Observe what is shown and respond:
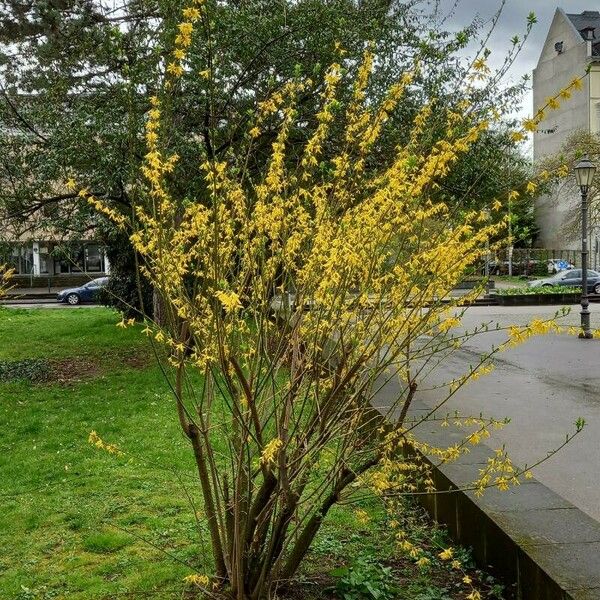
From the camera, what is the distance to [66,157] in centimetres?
1033

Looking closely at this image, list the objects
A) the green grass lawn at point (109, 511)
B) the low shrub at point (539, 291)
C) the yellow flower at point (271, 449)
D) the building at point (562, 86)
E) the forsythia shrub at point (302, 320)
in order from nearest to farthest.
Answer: the yellow flower at point (271, 449)
the forsythia shrub at point (302, 320)
the green grass lawn at point (109, 511)
the low shrub at point (539, 291)
the building at point (562, 86)

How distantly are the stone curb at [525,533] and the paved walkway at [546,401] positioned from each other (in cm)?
100

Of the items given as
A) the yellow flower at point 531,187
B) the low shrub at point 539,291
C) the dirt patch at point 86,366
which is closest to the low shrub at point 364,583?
the yellow flower at point 531,187

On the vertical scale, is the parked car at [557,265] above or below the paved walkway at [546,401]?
above

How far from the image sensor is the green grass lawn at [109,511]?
3885 mm

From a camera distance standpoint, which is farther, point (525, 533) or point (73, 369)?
point (73, 369)

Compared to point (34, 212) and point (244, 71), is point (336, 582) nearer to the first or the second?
point (244, 71)

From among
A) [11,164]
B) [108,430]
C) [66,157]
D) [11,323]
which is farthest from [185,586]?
[11,323]

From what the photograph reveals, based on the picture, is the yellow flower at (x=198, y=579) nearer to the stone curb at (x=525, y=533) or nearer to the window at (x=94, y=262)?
the stone curb at (x=525, y=533)

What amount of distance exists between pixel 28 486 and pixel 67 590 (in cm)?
238

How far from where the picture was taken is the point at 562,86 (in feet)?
142

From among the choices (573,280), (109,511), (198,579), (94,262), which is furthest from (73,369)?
(94,262)

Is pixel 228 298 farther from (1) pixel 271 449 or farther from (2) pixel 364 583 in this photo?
(2) pixel 364 583

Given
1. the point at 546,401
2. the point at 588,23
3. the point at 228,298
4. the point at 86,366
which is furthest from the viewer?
the point at 588,23
